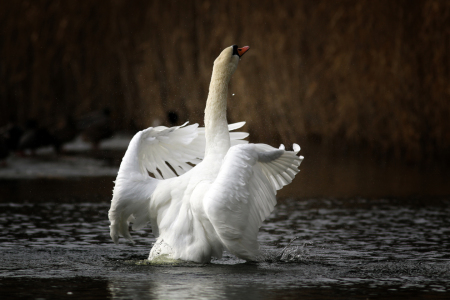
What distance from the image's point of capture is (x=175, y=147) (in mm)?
8695

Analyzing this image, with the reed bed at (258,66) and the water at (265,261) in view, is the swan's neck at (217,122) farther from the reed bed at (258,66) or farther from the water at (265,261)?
the reed bed at (258,66)

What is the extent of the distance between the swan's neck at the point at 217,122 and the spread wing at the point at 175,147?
52 cm

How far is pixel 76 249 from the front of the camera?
8.05m

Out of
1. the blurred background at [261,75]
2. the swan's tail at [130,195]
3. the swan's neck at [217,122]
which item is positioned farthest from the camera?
the blurred background at [261,75]

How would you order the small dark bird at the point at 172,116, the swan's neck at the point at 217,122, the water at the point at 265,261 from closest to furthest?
1. the water at the point at 265,261
2. the swan's neck at the point at 217,122
3. the small dark bird at the point at 172,116

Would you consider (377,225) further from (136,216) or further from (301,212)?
(136,216)

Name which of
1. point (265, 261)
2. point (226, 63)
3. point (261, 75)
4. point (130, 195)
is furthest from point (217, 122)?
point (261, 75)

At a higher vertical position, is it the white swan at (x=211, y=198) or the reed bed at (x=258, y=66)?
the reed bed at (x=258, y=66)

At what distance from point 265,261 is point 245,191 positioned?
1.01 m

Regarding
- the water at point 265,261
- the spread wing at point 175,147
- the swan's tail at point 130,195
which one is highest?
the spread wing at point 175,147

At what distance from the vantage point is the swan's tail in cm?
739

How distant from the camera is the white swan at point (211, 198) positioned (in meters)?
6.75

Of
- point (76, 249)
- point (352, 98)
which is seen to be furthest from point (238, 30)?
point (76, 249)

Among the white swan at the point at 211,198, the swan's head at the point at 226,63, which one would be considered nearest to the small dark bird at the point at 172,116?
the swan's head at the point at 226,63
